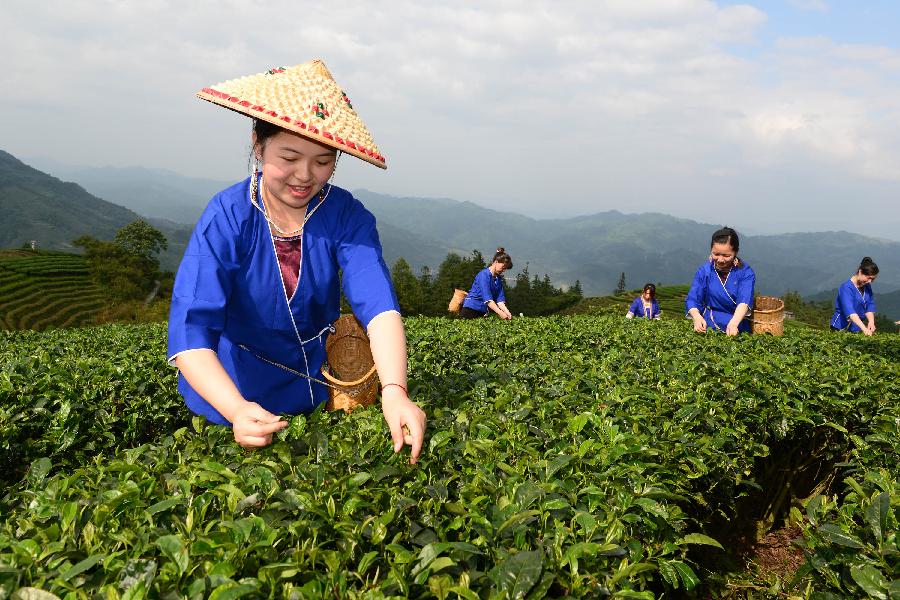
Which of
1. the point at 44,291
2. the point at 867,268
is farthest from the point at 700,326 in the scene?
the point at 44,291

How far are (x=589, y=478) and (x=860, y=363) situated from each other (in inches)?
170

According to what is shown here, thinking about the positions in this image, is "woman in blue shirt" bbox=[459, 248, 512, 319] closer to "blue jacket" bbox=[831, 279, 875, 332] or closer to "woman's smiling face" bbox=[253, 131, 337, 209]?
"blue jacket" bbox=[831, 279, 875, 332]

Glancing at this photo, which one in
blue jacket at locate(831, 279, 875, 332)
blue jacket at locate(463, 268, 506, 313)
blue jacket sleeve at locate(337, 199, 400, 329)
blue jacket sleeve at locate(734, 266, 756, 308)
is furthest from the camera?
blue jacket at locate(463, 268, 506, 313)

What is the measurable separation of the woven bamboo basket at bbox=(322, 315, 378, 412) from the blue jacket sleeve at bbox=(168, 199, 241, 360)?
63cm

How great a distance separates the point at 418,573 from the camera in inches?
59.5

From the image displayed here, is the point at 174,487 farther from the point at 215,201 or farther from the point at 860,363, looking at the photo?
the point at 860,363

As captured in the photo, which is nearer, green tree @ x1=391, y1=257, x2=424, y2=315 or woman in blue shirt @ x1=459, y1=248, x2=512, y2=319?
woman in blue shirt @ x1=459, y1=248, x2=512, y2=319

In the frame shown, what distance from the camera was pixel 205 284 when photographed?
7.81 feet

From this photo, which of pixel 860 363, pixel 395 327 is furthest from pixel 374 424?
pixel 860 363

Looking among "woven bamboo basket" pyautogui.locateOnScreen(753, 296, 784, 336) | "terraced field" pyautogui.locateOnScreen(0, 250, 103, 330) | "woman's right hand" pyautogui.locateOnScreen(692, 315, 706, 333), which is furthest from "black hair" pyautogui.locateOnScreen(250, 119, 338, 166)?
"terraced field" pyautogui.locateOnScreen(0, 250, 103, 330)

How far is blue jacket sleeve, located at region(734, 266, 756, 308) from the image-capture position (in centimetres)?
719

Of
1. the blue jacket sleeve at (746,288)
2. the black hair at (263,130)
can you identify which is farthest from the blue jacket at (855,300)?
the black hair at (263,130)

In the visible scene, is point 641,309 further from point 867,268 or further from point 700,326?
point 700,326

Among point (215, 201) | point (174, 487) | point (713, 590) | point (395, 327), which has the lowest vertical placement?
point (713, 590)
